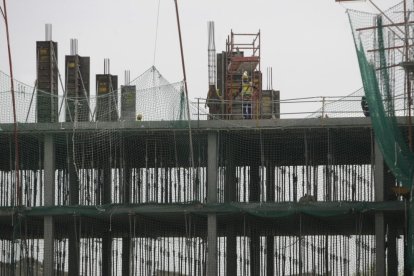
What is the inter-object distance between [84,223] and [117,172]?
88.7 inches

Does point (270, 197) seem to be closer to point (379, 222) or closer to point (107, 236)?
point (107, 236)

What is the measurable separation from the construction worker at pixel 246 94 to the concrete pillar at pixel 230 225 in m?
1.32

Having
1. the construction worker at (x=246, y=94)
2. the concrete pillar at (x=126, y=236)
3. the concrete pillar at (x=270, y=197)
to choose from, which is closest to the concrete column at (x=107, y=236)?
the concrete pillar at (x=126, y=236)

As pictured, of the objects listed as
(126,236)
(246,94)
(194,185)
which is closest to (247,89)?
(246,94)

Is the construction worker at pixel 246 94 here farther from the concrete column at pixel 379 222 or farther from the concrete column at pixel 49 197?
the concrete column at pixel 49 197

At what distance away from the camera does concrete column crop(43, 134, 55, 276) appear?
40719mm

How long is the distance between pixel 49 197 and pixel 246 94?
806 cm

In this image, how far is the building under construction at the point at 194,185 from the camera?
40656mm

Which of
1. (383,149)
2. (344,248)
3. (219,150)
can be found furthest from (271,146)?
(383,149)

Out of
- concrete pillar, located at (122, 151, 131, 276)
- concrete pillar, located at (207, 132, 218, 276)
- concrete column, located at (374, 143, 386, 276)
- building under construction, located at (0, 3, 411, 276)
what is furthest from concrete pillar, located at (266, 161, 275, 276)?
concrete column, located at (374, 143, 386, 276)

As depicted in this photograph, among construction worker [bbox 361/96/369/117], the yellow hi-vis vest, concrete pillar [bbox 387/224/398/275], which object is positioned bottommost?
concrete pillar [bbox 387/224/398/275]

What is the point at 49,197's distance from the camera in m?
41.4

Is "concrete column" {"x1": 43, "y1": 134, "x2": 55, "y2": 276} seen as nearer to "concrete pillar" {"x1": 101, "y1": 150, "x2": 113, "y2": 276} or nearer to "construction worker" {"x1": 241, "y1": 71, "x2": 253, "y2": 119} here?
"concrete pillar" {"x1": 101, "y1": 150, "x2": 113, "y2": 276}

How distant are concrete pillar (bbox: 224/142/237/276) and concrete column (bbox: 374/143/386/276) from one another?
5.25 meters
